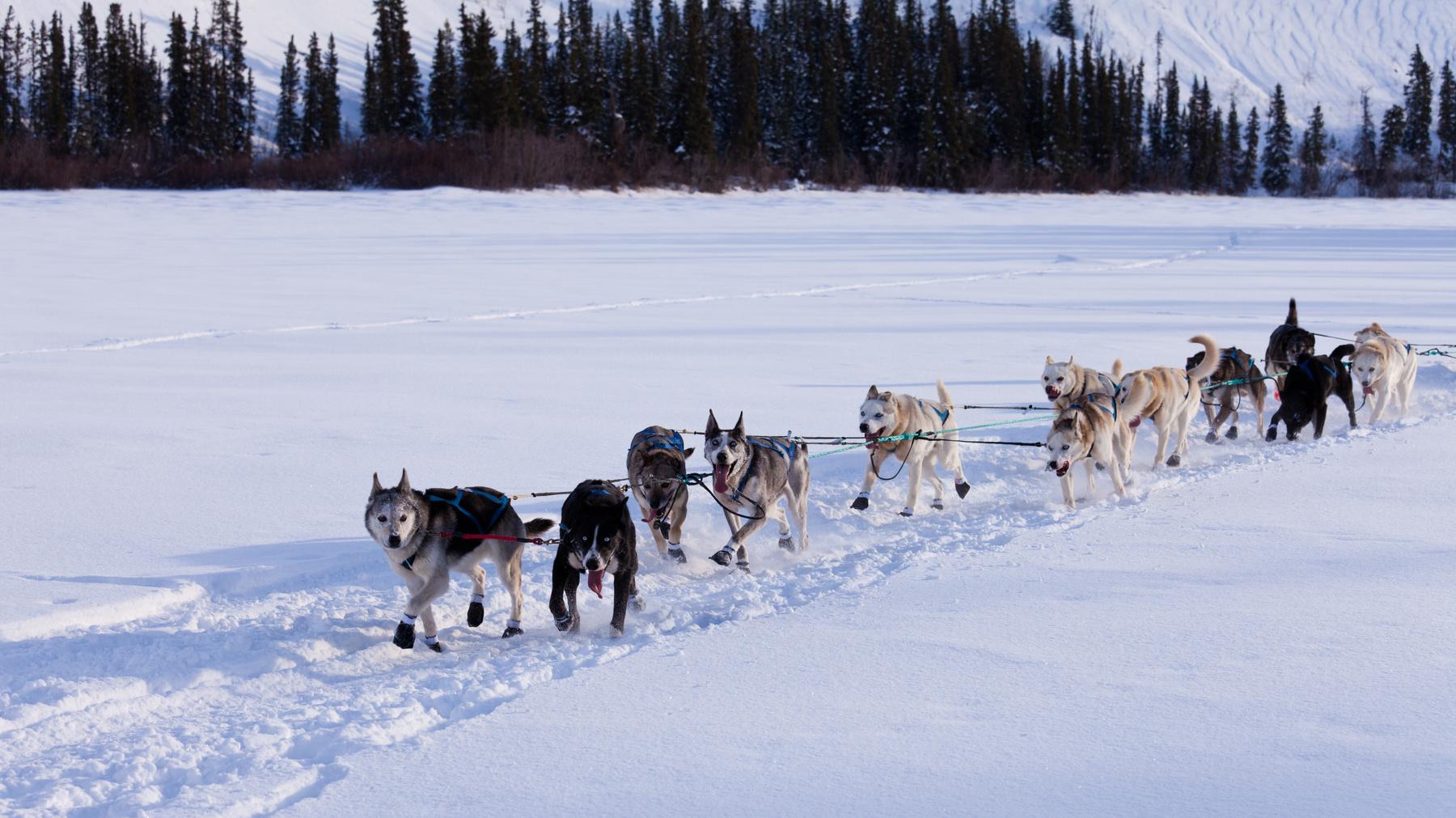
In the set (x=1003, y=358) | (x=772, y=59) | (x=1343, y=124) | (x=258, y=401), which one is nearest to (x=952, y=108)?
(x=772, y=59)

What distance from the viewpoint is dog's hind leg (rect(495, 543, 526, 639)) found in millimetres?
4016

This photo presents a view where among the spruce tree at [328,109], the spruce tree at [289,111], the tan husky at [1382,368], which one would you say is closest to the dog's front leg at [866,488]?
the tan husky at [1382,368]

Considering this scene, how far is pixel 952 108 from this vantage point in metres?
46.5

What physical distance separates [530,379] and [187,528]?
12.3 ft

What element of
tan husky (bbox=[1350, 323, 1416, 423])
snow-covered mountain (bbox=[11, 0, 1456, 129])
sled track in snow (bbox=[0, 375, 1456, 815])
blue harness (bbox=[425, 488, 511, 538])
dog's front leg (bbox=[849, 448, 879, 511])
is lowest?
sled track in snow (bbox=[0, 375, 1456, 815])

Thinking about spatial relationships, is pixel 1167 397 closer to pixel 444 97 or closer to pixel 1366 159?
pixel 444 97

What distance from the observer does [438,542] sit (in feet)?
12.7

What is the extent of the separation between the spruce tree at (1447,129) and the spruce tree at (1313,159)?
5620mm

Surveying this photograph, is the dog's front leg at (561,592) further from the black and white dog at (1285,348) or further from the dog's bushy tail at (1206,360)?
the black and white dog at (1285,348)

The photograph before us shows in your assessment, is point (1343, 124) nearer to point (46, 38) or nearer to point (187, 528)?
point (46, 38)

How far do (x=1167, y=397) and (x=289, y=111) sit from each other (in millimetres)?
58492

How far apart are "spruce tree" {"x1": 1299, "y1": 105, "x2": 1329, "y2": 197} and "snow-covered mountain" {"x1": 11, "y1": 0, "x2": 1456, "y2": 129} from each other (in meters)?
16.2

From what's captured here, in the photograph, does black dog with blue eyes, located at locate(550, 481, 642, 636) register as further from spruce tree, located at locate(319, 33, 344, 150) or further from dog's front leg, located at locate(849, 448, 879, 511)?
spruce tree, located at locate(319, 33, 344, 150)

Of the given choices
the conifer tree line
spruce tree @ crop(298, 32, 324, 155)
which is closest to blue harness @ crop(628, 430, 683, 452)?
the conifer tree line
